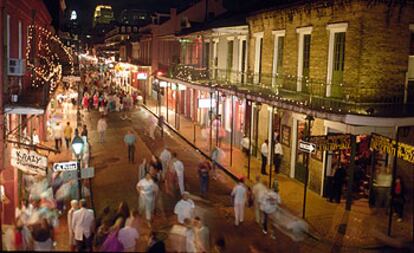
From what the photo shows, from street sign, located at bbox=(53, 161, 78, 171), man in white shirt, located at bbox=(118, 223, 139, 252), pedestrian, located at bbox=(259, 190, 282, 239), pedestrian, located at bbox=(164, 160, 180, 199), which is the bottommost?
pedestrian, located at bbox=(164, 160, 180, 199)

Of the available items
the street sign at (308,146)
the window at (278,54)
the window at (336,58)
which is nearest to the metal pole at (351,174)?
the street sign at (308,146)

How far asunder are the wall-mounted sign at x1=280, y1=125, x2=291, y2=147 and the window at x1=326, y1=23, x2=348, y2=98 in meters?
3.34

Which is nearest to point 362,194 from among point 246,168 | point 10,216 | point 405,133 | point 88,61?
point 405,133

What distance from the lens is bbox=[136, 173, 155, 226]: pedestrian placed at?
13820 mm

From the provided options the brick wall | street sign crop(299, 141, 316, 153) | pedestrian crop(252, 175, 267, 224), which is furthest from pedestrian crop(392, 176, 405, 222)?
pedestrian crop(252, 175, 267, 224)

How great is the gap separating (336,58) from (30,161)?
33.0 feet

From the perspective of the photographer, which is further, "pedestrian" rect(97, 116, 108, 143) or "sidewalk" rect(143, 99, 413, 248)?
"pedestrian" rect(97, 116, 108, 143)

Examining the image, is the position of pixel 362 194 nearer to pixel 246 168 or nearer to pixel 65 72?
pixel 246 168

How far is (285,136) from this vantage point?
20844 millimetres

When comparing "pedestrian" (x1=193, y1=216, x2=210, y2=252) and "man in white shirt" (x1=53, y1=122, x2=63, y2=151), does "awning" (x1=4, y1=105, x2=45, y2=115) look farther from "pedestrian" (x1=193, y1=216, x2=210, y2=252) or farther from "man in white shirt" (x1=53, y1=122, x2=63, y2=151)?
"man in white shirt" (x1=53, y1=122, x2=63, y2=151)

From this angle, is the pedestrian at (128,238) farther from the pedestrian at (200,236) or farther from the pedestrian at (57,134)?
the pedestrian at (57,134)

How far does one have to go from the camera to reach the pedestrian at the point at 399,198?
48.3 ft

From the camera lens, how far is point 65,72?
106 ft

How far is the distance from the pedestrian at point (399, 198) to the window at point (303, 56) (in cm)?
559
